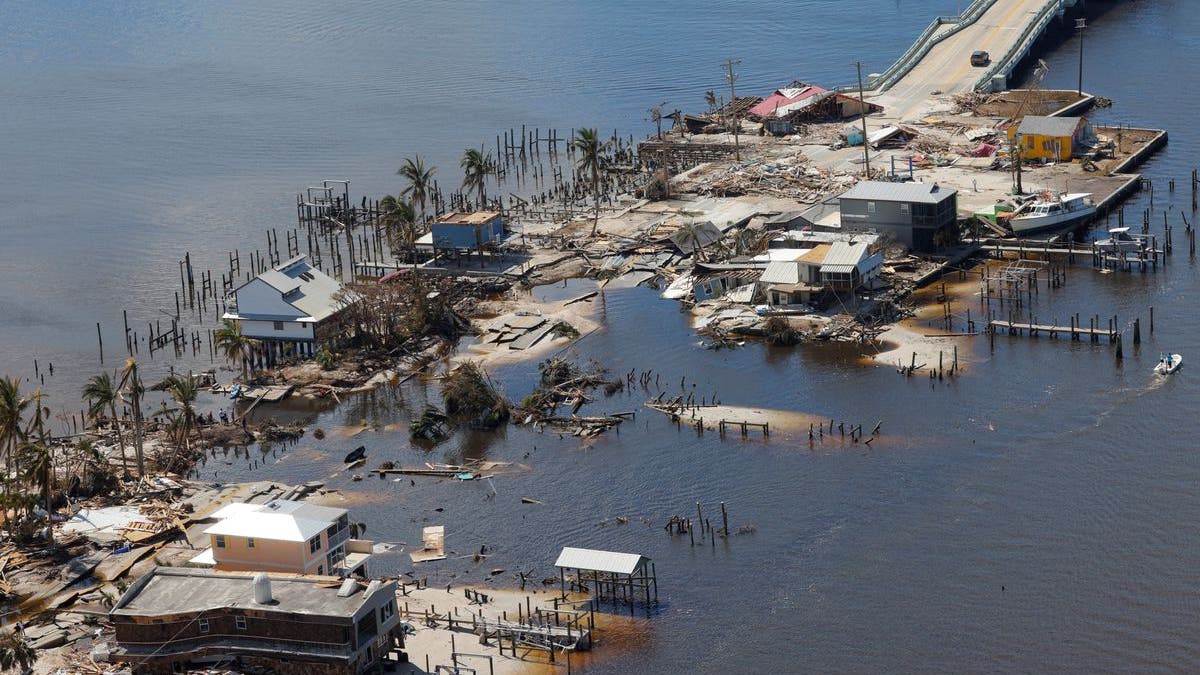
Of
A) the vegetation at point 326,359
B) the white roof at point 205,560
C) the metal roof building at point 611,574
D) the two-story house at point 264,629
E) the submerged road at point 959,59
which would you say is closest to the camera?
the two-story house at point 264,629

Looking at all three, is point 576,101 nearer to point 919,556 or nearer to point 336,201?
point 336,201

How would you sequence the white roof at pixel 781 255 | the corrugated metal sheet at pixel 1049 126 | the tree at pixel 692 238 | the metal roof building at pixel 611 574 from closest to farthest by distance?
the metal roof building at pixel 611 574 → the white roof at pixel 781 255 → the tree at pixel 692 238 → the corrugated metal sheet at pixel 1049 126

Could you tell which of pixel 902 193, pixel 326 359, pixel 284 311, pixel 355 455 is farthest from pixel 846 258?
pixel 284 311

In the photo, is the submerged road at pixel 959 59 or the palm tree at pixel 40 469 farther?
the submerged road at pixel 959 59

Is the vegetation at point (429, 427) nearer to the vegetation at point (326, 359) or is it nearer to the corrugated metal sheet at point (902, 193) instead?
the vegetation at point (326, 359)

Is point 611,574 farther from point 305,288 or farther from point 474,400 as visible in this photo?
point 305,288

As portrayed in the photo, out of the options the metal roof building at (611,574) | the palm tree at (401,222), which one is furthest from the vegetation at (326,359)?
the metal roof building at (611,574)

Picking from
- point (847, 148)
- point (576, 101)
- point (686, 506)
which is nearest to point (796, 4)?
point (576, 101)
